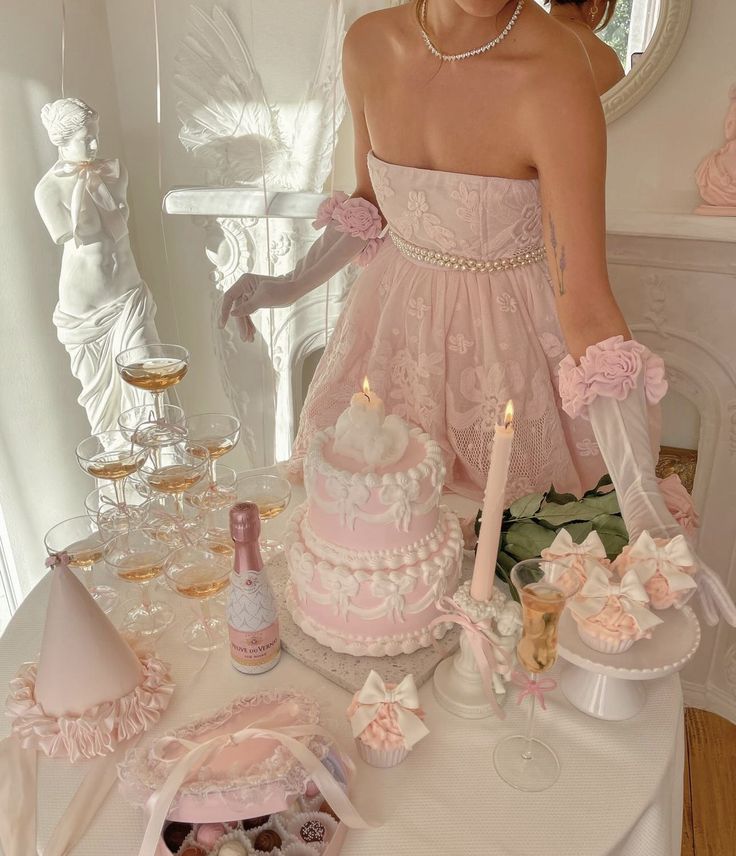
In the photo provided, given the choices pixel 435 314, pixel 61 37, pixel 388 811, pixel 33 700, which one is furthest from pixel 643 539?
pixel 61 37

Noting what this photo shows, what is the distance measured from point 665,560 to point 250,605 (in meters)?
0.49

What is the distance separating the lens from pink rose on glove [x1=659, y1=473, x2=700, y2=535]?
1.08m

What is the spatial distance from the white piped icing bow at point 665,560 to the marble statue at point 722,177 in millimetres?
1100

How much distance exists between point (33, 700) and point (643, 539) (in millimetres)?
747

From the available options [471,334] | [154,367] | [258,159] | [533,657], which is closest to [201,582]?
[533,657]

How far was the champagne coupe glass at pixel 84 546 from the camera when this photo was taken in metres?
1.13

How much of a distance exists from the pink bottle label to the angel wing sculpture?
1192 millimetres

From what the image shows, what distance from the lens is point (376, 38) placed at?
4.32 feet

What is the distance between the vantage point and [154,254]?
2234mm

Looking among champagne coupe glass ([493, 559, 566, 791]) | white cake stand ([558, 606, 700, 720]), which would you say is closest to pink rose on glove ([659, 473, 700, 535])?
white cake stand ([558, 606, 700, 720])

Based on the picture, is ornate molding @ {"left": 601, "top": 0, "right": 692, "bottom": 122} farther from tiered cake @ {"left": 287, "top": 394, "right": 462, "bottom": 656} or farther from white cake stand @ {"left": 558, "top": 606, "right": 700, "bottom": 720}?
white cake stand @ {"left": 558, "top": 606, "right": 700, "bottom": 720}

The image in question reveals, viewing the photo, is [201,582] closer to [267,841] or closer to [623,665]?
[267,841]

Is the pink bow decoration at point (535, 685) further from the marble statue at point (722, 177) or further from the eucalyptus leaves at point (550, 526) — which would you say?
the marble statue at point (722, 177)

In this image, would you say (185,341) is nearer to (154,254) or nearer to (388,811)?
(154,254)
